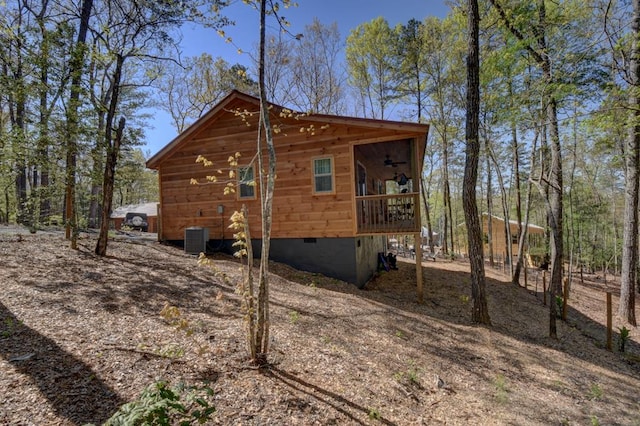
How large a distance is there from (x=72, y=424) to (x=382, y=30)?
1967 centimetres

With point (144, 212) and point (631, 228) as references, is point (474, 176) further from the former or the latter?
point (144, 212)

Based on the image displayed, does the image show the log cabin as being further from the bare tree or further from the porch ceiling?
the bare tree

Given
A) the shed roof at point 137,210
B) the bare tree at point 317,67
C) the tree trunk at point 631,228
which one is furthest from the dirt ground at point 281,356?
the shed roof at point 137,210

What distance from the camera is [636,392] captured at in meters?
4.25

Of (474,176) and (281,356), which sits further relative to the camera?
(474,176)

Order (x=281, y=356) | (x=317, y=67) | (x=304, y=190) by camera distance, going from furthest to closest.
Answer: (x=317, y=67) → (x=304, y=190) → (x=281, y=356)

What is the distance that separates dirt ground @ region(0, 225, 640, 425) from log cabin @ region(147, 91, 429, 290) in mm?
1746

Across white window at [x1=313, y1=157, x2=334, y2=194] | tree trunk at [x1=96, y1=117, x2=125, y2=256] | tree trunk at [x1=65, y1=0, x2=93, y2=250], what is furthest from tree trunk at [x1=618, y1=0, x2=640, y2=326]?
tree trunk at [x1=65, y1=0, x2=93, y2=250]

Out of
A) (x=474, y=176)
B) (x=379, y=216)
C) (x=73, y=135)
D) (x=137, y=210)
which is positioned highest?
(x=73, y=135)

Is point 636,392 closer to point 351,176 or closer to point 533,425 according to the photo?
point 533,425

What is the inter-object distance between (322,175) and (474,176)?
12.3 ft

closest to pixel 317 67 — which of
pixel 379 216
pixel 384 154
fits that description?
pixel 384 154

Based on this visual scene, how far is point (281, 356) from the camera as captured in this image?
3545 millimetres

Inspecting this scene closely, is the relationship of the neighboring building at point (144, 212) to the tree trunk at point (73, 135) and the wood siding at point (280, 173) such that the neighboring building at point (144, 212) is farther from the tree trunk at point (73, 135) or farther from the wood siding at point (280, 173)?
the tree trunk at point (73, 135)
